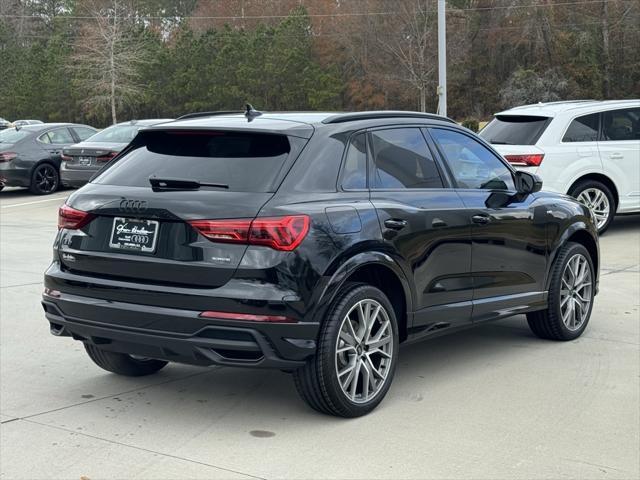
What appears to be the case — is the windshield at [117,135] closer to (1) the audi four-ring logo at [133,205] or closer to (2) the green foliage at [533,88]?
(1) the audi four-ring logo at [133,205]

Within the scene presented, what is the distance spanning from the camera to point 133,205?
195 inches

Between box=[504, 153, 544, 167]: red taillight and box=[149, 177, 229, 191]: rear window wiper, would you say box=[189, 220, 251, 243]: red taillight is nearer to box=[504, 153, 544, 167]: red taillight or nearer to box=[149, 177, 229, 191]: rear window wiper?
box=[149, 177, 229, 191]: rear window wiper

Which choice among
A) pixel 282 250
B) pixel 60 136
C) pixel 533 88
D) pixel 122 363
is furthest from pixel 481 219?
pixel 533 88

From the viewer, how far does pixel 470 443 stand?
4.72 m

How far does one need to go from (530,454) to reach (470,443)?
31 cm

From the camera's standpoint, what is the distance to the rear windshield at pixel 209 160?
493cm

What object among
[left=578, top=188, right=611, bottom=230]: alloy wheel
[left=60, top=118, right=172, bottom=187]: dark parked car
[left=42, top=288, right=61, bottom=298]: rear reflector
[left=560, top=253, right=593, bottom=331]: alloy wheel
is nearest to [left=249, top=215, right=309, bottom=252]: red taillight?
[left=42, top=288, right=61, bottom=298]: rear reflector

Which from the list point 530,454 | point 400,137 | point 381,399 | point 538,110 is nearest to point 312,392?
point 381,399

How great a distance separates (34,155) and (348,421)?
16654 mm

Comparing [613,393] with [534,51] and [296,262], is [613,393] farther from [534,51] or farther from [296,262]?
[534,51]

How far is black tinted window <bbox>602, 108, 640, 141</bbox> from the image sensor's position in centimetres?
1255

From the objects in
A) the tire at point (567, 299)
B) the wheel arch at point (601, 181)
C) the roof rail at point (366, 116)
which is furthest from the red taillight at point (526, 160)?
the roof rail at point (366, 116)

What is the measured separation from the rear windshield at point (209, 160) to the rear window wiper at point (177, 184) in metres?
0.03

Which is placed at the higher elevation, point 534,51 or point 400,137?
point 534,51
